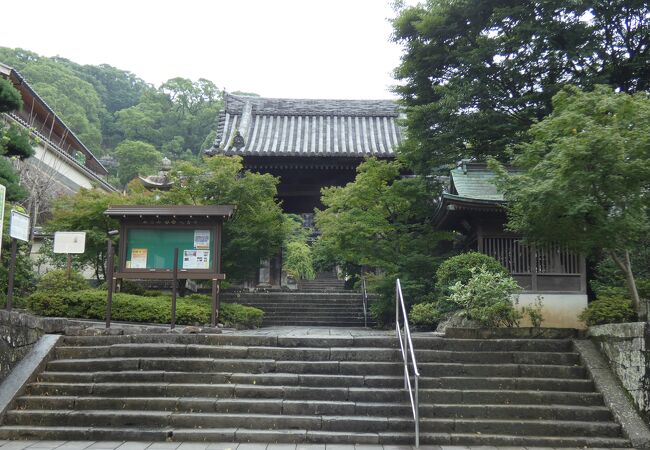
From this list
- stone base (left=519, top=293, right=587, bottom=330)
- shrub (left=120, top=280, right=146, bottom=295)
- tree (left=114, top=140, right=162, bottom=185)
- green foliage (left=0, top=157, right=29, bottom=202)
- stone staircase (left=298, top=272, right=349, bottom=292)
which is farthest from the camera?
tree (left=114, top=140, right=162, bottom=185)

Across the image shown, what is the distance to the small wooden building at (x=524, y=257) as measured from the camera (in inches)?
444

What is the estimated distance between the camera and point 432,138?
12648 mm

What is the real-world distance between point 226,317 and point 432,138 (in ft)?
21.8

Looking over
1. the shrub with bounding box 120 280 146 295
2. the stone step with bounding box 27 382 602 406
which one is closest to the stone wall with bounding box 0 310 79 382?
the stone step with bounding box 27 382 602 406

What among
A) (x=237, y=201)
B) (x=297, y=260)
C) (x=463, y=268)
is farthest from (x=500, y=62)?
(x=297, y=260)

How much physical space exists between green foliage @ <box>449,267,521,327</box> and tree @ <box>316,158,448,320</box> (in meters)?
3.33

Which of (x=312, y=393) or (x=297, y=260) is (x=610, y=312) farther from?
(x=297, y=260)

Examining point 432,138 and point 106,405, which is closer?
point 106,405

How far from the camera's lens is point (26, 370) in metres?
7.56

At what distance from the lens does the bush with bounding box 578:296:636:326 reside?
8164 mm

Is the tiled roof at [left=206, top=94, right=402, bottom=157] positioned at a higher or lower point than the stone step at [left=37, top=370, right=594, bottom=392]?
higher

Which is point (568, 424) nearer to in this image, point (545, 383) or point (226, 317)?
point (545, 383)

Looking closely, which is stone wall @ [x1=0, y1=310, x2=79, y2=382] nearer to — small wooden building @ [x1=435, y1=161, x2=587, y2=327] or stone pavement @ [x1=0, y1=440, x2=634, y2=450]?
stone pavement @ [x1=0, y1=440, x2=634, y2=450]

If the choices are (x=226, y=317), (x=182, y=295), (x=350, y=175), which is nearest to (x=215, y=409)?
(x=226, y=317)
